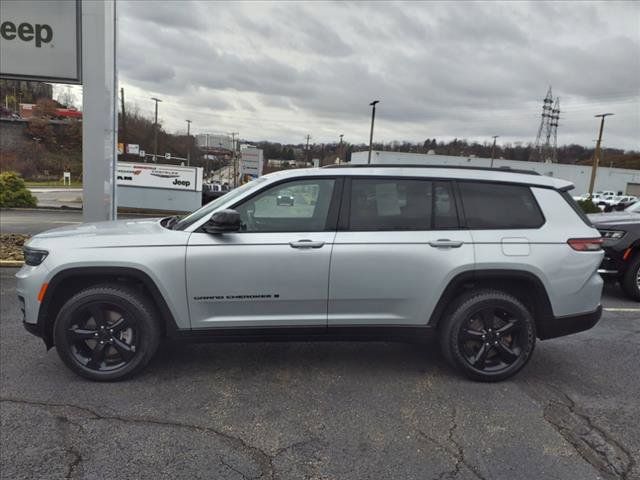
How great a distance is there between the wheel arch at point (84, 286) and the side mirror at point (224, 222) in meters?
0.61

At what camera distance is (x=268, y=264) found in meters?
3.54

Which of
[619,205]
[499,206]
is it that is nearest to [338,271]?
[499,206]

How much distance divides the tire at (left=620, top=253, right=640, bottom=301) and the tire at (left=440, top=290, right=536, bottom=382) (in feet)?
13.5

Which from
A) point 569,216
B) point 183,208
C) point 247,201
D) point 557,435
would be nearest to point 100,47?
point 247,201

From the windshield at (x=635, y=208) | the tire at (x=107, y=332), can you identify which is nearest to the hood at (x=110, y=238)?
the tire at (x=107, y=332)

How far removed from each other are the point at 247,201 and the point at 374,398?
1812 millimetres

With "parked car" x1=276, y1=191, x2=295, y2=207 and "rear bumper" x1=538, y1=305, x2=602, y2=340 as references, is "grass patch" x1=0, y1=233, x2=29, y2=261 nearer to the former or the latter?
"parked car" x1=276, y1=191, x2=295, y2=207

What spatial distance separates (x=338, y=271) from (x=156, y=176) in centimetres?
2478

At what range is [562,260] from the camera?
3742 millimetres

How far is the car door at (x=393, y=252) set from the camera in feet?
11.9

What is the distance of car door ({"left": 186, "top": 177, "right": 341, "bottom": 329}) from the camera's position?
354 cm

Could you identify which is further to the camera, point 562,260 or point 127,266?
point 562,260

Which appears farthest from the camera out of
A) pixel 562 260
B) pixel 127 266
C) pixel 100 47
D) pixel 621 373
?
pixel 100 47

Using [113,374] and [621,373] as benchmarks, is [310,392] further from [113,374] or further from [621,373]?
[621,373]
